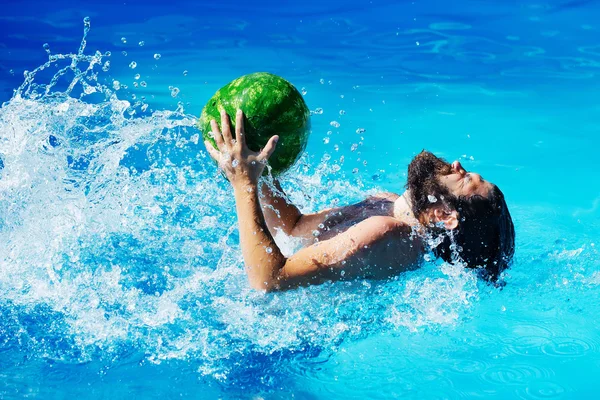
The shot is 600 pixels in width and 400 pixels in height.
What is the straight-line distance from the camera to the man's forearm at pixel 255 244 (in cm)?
289

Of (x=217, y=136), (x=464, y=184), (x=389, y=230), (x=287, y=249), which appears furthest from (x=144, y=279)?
(x=464, y=184)

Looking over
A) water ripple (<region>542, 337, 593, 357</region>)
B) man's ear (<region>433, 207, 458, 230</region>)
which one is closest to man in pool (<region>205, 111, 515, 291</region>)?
man's ear (<region>433, 207, 458, 230</region>)

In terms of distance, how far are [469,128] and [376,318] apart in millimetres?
3355

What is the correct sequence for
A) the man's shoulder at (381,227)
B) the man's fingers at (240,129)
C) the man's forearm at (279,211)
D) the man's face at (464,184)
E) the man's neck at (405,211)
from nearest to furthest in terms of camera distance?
the man's fingers at (240,129) → the man's shoulder at (381,227) → the man's face at (464,184) → the man's neck at (405,211) → the man's forearm at (279,211)

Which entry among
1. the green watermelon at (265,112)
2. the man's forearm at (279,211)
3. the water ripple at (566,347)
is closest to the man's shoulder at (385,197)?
the man's forearm at (279,211)

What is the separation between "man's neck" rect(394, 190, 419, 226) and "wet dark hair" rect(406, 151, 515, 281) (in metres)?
0.04

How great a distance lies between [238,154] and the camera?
9.51 ft

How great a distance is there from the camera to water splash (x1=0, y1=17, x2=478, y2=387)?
10.7 feet

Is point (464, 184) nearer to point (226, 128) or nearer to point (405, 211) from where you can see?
point (405, 211)

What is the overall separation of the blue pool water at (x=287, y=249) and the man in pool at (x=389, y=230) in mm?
215

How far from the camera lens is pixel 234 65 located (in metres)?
7.43

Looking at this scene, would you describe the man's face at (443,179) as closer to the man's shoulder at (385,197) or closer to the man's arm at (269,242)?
the man's arm at (269,242)

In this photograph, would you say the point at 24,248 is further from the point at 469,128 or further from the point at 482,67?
the point at 482,67

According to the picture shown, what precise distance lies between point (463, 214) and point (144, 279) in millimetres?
1687
